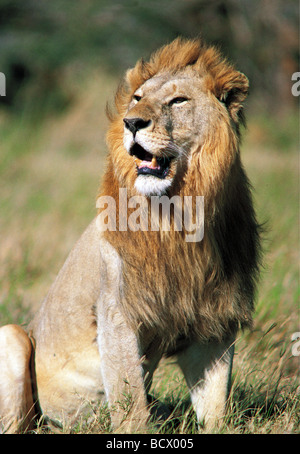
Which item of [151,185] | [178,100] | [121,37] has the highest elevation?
[121,37]

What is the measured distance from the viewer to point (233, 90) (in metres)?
3.92

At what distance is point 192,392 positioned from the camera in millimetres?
4273

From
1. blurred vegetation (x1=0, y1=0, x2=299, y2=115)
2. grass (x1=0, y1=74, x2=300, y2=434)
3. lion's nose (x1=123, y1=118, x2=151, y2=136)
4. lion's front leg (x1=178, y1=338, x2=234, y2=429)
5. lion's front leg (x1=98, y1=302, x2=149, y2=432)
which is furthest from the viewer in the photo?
blurred vegetation (x1=0, y1=0, x2=299, y2=115)

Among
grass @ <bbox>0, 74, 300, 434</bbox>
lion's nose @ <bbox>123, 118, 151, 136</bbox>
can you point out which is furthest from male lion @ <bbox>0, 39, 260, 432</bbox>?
grass @ <bbox>0, 74, 300, 434</bbox>

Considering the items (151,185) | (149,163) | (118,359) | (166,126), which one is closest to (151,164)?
(149,163)

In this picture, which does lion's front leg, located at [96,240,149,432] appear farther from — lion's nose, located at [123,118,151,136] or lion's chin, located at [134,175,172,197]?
lion's nose, located at [123,118,151,136]

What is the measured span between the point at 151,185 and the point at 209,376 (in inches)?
53.3

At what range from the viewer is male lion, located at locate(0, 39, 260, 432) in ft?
12.2

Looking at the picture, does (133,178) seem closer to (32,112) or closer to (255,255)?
(255,255)

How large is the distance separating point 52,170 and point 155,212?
942 cm

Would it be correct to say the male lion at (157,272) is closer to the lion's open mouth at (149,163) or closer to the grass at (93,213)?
the lion's open mouth at (149,163)

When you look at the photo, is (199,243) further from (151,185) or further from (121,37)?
(121,37)

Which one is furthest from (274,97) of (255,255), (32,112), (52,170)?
(255,255)

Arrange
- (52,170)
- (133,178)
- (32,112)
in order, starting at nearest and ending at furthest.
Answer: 1. (133,178)
2. (52,170)
3. (32,112)
